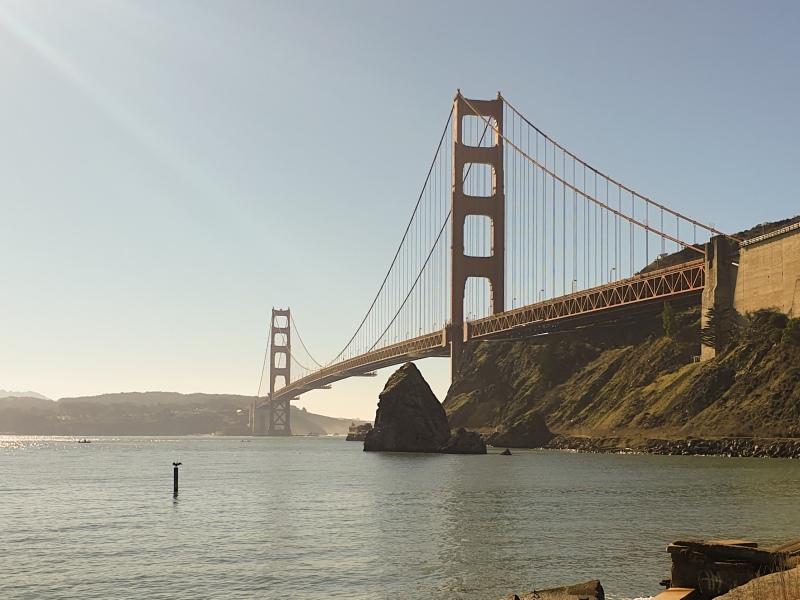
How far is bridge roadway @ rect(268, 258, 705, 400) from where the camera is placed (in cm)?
9100

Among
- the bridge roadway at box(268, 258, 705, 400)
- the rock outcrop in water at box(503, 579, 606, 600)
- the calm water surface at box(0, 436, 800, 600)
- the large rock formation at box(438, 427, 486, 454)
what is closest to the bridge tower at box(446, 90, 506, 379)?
the bridge roadway at box(268, 258, 705, 400)

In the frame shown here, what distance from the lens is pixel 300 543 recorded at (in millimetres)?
29906

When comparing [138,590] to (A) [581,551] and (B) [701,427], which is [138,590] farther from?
(B) [701,427]

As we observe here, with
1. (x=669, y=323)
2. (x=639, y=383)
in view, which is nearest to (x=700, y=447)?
(x=639, y=383)

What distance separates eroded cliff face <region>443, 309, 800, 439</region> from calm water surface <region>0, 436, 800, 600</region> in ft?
52.2

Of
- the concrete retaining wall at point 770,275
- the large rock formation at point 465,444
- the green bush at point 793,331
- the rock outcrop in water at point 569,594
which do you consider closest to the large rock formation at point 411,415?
the large rock formation at point 465,444

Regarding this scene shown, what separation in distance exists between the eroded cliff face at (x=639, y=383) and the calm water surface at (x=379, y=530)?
15.9m

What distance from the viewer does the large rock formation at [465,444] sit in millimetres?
94875

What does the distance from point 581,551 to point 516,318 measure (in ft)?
306

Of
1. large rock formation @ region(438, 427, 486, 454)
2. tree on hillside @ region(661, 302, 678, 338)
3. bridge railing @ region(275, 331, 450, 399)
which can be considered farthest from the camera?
bridge railing @ region(275, 331, 450, 399)

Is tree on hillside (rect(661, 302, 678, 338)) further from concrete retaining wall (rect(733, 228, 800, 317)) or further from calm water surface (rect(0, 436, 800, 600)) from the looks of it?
calm water surface (rect(0, 436, 800, 600))

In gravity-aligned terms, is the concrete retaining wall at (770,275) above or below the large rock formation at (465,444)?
above

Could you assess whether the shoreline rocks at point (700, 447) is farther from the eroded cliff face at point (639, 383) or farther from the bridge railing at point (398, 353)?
the bridge railing at point (398, 353)

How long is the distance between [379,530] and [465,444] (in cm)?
6365
